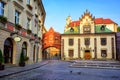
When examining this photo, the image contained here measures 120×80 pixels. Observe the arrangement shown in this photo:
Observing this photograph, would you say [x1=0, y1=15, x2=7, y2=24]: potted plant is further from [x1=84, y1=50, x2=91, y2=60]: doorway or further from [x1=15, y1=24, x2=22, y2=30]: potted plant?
[x1=84, y1=50, x2=91, y2=60]: doorway

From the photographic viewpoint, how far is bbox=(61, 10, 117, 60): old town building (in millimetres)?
48375

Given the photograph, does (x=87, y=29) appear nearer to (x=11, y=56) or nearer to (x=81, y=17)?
(x=81, y=17)

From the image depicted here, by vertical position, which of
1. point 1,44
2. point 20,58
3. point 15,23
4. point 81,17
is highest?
point 81,17

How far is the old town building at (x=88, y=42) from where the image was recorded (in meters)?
48.4

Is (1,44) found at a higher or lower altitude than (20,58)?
higher

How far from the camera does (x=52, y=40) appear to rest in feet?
173

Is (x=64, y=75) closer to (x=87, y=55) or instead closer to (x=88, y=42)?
(x=87, y=55)

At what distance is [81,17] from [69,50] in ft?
30.9

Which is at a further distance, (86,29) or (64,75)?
(86,29)

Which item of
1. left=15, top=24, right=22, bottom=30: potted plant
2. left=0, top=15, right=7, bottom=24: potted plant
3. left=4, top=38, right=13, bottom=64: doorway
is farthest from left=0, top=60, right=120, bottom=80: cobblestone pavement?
left=15, top=24, right=22, bottom=30: potted plant

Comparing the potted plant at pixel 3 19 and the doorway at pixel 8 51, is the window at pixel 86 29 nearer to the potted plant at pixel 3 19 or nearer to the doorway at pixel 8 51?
the doorway at pixel 8 51

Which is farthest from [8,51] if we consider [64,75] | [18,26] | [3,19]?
[64,75]

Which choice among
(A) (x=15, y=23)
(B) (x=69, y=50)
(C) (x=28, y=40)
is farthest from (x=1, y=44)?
(B) (x=69, y=50)

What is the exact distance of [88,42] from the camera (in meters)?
49.6
